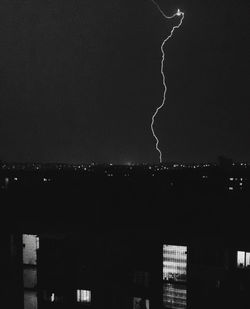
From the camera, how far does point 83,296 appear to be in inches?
363

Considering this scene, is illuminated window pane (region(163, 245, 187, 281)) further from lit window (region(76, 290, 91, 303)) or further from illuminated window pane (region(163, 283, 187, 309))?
lit window (region(76, 290, 91, 303))

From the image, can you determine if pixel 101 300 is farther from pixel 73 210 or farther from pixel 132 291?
pixel 73 210

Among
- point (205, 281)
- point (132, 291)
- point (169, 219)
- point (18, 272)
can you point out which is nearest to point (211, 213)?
point (169, 219)

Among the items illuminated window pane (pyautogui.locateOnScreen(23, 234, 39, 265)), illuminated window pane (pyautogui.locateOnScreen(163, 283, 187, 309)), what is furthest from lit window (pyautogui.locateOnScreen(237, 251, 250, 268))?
illuminated window pane (pyautogui.locateOnScreen(23, 234, 39, 265))

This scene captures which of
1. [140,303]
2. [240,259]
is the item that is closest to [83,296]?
[140,303]

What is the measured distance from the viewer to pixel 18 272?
32.7 ft

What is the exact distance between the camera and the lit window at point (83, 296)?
913cm

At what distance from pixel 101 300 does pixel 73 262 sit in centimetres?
116

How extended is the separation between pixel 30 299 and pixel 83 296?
1719mm

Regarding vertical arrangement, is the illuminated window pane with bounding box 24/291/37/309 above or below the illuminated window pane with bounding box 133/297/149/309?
below

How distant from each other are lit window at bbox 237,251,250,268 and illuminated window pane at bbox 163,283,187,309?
161 centimetres

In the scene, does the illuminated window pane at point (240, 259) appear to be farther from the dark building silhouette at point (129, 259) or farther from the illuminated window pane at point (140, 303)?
the illuminated window pane at point (140, 303)

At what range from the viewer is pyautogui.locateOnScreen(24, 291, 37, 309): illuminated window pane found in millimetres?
9812

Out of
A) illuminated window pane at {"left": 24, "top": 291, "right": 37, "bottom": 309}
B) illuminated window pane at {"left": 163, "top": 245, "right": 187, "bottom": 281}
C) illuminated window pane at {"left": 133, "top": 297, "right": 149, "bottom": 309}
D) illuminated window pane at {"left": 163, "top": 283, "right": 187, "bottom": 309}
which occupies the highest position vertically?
illuminated window pane at {"left": 163, "top": 245, "right": 187, "bottom": 281}
